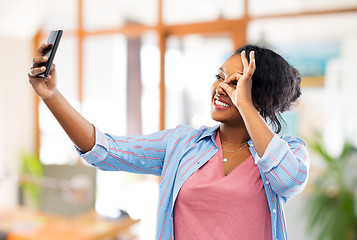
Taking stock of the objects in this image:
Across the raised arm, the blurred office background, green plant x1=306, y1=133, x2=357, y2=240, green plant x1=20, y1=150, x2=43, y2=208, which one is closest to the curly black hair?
the raised arm

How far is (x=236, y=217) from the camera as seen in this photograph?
975 mm

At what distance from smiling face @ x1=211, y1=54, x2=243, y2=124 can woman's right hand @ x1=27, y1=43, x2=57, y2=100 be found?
428 mm

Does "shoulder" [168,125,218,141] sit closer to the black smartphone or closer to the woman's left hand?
the woman's left hand

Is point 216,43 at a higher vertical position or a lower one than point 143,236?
higher

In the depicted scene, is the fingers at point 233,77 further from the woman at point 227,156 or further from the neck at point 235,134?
the neck at point 235,134

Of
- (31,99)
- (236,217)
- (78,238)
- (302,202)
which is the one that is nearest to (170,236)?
(236,217)

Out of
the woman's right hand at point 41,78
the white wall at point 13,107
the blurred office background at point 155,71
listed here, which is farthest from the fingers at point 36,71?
the white wall at point 13,107

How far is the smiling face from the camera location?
1.03m

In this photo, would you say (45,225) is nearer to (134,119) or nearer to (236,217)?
(134,119)

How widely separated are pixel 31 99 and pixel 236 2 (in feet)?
9.10

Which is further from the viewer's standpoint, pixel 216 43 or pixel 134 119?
pixel 134 119

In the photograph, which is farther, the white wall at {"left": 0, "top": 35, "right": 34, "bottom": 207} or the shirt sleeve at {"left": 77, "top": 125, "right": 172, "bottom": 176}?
the white wall at {"left": 0, "top": 35, "right": 34, "bottom": 207}

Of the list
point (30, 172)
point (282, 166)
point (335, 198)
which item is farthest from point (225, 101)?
point (30, 172)

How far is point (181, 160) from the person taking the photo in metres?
1.06
